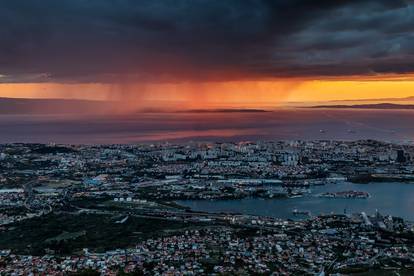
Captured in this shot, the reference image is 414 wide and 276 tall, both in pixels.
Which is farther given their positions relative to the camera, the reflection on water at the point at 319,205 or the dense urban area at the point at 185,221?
the reflection on water at the point at 319,205

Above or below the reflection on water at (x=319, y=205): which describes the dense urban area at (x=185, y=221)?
above

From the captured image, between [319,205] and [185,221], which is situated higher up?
[185,221]

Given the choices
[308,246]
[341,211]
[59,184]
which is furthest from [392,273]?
[59,184]

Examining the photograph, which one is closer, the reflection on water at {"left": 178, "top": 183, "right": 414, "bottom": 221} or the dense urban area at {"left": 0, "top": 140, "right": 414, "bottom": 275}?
the dense urban area at {"left": 0, "top": 140, "right": 414, "bottom": 275}

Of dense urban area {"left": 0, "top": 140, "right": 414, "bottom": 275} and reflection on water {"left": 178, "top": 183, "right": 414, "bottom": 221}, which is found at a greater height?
dense urban area {"left": 0, "top": 140, "right": 414, "bottom": 275}

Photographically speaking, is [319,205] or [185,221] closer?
[185,221]

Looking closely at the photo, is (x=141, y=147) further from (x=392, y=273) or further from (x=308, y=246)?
(x=392, y=273)
